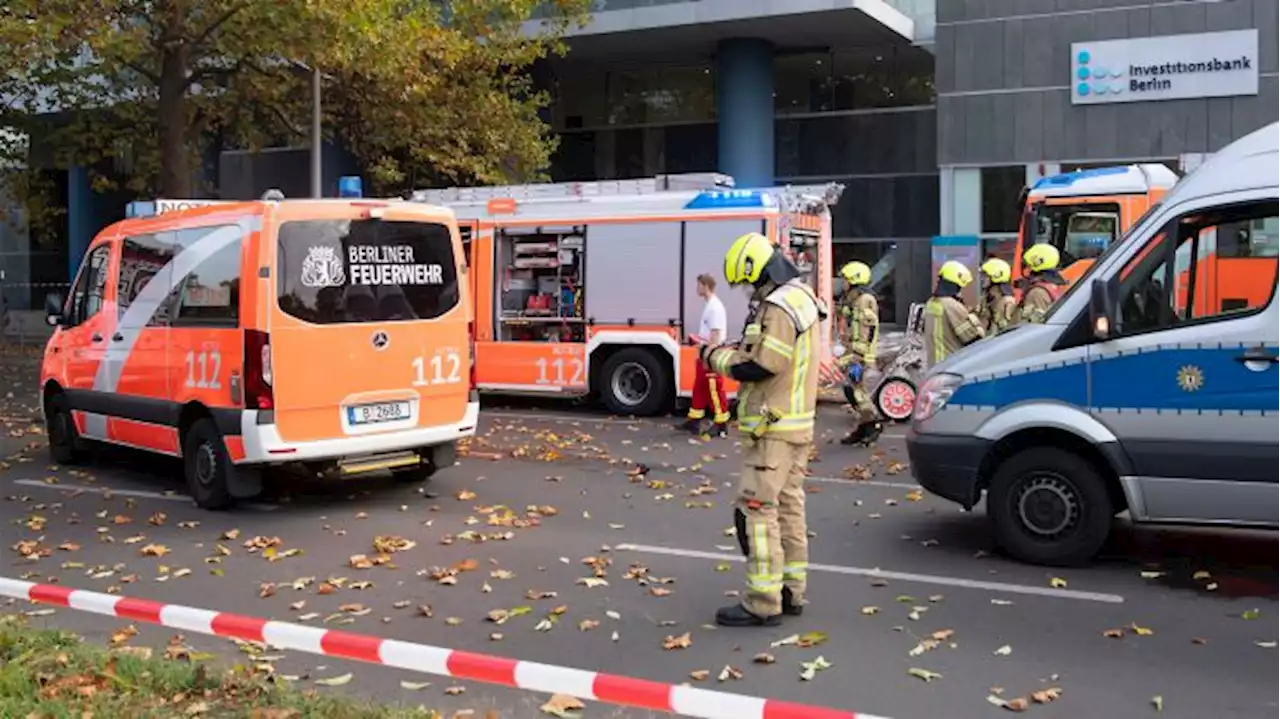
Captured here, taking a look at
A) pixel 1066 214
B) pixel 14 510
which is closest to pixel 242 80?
pixel 14 510

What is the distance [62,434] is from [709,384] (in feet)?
21.7

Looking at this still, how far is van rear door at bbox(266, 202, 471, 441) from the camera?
8547 mm

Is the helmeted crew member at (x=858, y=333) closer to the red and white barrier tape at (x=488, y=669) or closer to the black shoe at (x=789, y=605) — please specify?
the black shoe at (x=789, y=605)

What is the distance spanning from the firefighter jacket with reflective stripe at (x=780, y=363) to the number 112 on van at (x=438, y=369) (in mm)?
3849

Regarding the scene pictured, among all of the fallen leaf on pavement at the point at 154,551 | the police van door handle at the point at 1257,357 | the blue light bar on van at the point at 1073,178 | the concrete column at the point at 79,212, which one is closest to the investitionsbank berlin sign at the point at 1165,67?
the blue light bar on van at the point at 1073,178

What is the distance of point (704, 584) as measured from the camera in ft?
22.4

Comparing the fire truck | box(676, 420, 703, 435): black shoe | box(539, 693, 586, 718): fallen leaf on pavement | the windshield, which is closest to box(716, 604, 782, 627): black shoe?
box(539, 693, 586, 718): fallen leaf on pavement

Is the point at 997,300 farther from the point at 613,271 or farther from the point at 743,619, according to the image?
the point at 743,619

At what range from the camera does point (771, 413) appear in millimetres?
5812

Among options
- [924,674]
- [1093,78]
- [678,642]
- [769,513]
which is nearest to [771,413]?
[769,513]

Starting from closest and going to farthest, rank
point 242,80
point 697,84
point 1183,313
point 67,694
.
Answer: point 67,694 → point 1183,313 → point 242,80 → point 697,84

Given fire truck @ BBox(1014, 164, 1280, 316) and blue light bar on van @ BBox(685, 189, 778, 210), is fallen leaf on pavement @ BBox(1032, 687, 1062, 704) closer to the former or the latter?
blue light bar on van @ BBox(685, 189, 778, 210)

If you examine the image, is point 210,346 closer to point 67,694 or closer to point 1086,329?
point 67,694

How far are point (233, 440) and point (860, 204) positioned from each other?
2291cm
